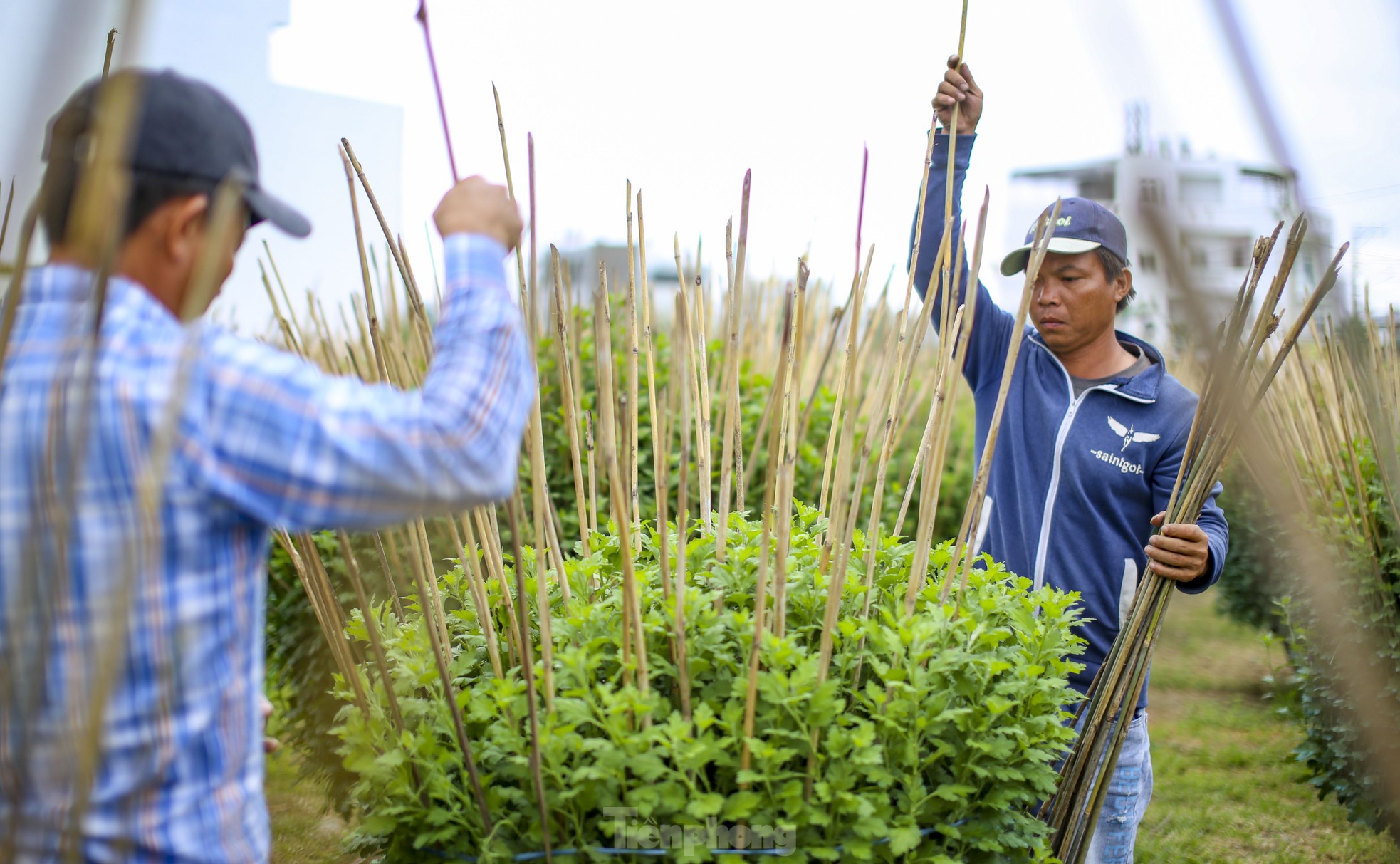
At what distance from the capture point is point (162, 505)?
2.51ft

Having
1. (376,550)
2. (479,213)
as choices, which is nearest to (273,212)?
(479,213)

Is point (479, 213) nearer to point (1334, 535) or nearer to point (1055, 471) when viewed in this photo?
point (1055, 471)

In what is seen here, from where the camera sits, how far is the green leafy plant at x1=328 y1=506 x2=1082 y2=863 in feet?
3.62

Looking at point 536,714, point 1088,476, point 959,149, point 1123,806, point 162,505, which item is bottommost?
point 1123,806

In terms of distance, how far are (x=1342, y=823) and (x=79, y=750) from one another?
4.11 metres

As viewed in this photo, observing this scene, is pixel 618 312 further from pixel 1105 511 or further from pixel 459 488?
pixel 459 488

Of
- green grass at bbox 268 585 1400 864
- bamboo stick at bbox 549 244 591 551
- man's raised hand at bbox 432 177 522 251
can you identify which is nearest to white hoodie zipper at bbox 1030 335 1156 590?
bamboo stick at bbox 549 244 591 551

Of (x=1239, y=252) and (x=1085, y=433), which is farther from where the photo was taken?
(x=1085, y=433)

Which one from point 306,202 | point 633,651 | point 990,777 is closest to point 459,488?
point 633,651

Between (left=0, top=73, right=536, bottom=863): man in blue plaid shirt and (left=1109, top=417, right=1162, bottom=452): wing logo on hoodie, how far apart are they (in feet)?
4.71

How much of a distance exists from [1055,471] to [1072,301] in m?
0.35

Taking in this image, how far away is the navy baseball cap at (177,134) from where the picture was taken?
806mm

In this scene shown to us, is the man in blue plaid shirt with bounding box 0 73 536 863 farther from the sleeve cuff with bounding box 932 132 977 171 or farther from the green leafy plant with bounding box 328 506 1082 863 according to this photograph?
the sleeve cuff with bounding box 932 132 977 171

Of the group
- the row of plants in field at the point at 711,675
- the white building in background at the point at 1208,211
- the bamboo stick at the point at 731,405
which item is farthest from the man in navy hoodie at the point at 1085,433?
the white building in background at the point at 1208,211
